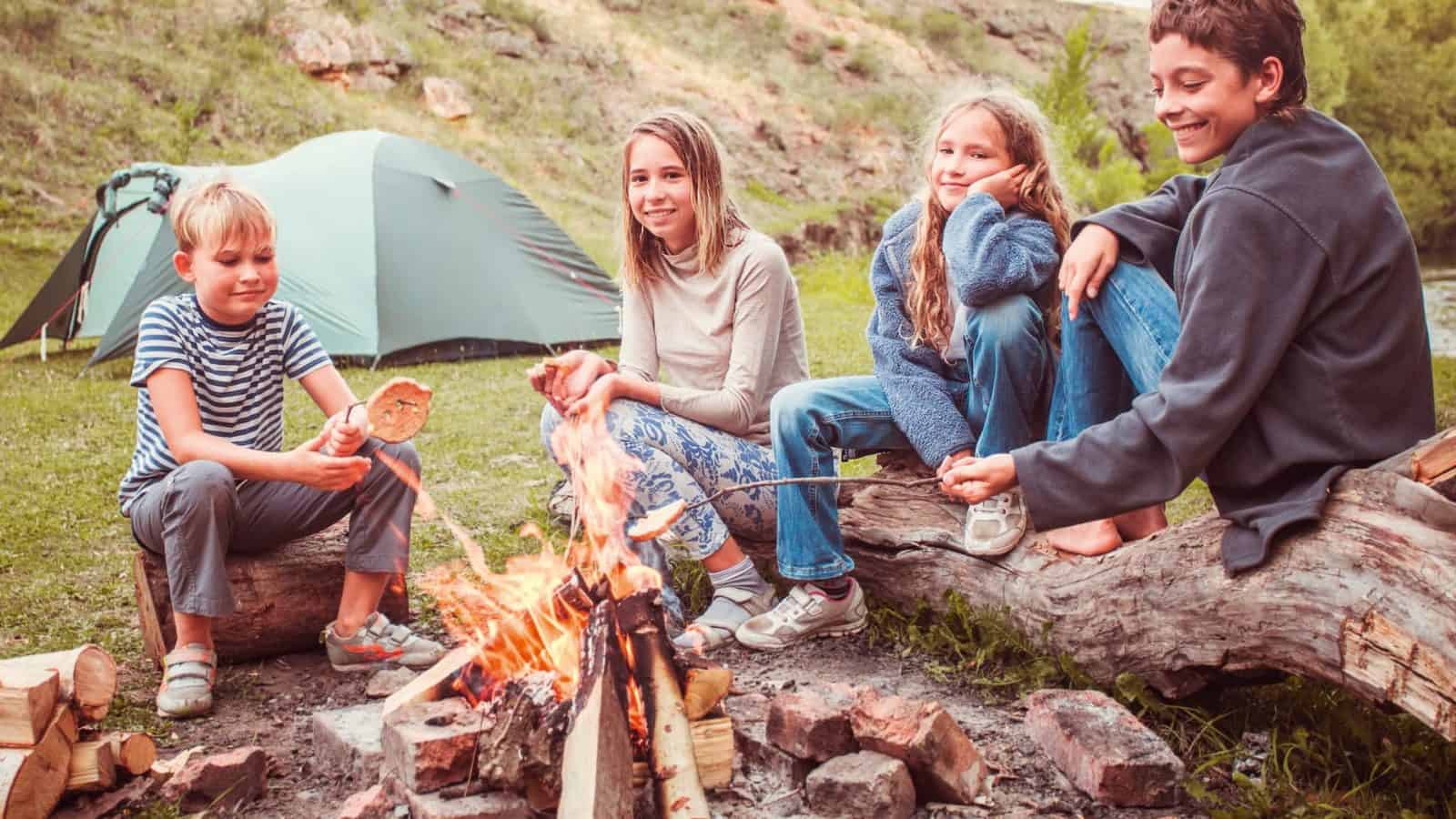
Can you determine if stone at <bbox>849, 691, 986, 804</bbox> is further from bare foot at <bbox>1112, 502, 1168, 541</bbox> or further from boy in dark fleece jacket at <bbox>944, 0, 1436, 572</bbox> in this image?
bare foot at <bbox>1112, 502, 1168, 541</bbox>

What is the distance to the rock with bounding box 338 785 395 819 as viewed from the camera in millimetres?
2312

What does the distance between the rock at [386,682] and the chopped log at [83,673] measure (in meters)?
0.69

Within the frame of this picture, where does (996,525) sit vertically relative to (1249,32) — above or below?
below

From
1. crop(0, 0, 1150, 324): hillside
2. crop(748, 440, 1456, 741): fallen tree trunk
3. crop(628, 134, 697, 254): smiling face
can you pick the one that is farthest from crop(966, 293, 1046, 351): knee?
crop(0, 0, 1150, 324): hillside

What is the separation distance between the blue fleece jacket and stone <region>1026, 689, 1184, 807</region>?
846mm

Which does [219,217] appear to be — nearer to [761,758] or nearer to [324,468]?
[324,468]

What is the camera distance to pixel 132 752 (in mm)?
2594

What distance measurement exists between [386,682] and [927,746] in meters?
1.60

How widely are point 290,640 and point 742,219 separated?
1.95 m

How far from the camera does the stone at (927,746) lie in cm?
238

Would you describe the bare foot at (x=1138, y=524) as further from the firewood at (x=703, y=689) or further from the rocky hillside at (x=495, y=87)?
the rocky hillside at (x=495, y=87)

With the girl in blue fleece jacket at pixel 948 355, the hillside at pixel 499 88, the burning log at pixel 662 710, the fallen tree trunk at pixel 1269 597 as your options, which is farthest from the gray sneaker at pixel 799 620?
the hillside at pixel 499 88

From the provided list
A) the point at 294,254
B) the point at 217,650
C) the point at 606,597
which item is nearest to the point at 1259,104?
the point at 606,597

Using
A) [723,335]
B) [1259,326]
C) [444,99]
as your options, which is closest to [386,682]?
[723,335]
